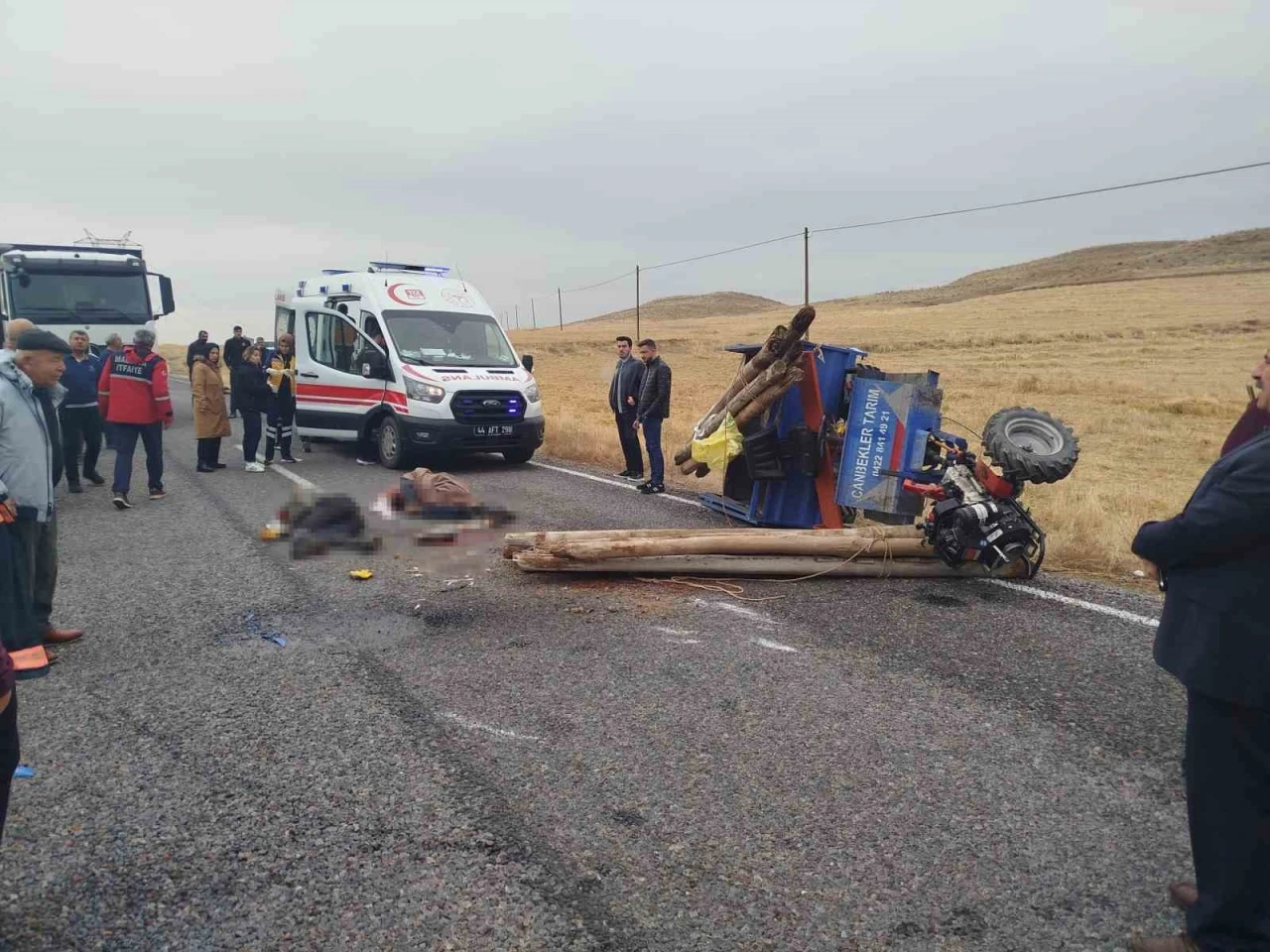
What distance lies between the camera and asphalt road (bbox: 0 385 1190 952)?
2.80 metres

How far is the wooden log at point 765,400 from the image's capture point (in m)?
7.50

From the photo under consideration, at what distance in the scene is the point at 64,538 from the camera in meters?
7.70

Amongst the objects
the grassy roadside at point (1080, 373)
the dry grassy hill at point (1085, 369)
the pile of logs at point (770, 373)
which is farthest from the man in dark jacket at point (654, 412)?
the pile of logs at point (770, 373)

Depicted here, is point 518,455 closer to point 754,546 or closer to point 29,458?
point 754,546

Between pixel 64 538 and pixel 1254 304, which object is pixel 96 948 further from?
pixel 1254 304

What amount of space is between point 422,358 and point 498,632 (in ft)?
22.9

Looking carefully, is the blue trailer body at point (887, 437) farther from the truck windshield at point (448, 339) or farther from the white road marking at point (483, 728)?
the truck windshield at point (448, 339)

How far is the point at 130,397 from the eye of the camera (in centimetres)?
890

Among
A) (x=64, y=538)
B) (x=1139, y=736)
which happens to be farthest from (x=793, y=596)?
(x=64, y=538)

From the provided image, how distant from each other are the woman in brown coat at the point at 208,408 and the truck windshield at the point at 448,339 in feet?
7.15

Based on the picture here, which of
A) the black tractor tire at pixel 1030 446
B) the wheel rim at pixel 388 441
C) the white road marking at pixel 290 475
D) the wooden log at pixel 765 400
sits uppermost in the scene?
the wooden log at pixel 765 400

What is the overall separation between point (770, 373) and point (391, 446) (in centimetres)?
586

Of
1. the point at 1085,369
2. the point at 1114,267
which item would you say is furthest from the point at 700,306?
the point at 1085,369

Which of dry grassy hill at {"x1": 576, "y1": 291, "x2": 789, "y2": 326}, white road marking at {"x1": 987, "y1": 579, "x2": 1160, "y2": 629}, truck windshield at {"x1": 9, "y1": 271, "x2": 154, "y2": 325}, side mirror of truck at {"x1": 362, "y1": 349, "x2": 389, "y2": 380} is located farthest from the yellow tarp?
dry grassy hill at {"x1": 576, "y1": 291, "x2": 789, "y2": 326}
